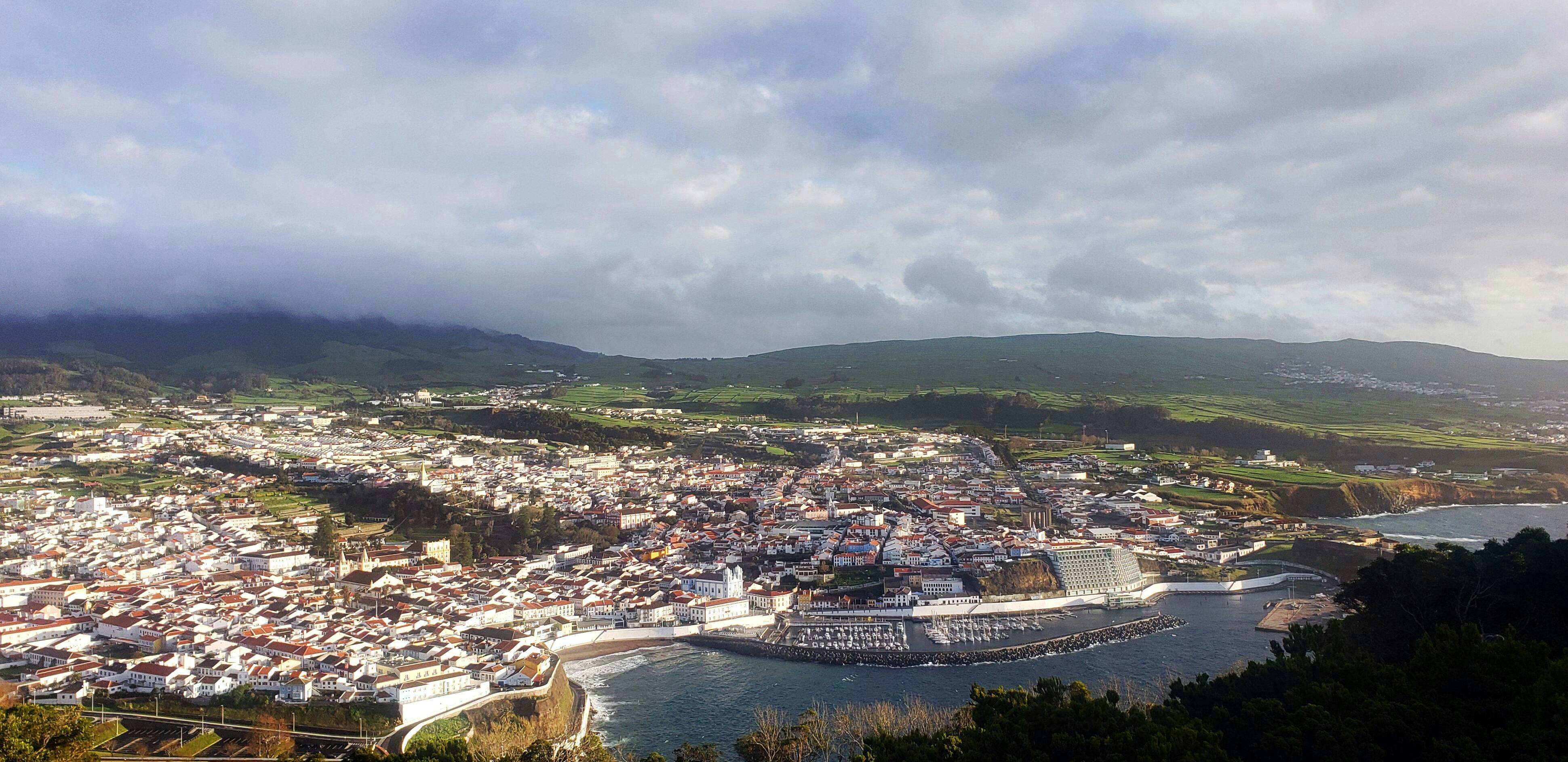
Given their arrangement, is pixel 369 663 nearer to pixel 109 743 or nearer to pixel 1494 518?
pixel 109 743

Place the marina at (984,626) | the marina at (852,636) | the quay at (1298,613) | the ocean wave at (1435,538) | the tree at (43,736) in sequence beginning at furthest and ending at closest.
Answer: the ocean wave at (1435,538) < the marina at (984,626) < the quay at (1298,613) < the marina at (852,636) < the tree at (43,736)

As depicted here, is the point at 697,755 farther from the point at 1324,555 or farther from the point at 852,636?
the point at 1324,555

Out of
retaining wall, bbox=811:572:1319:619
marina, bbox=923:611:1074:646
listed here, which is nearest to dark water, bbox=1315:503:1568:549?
retaining wall, bbox=811:572:1319:619

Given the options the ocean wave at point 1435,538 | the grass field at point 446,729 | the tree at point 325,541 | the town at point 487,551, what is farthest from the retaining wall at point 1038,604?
the tree at point 325,541

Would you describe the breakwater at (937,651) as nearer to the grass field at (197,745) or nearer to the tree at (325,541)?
the grass field at (197,745)

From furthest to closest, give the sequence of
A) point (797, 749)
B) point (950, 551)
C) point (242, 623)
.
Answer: point (950, 551)
point (242, 623)
point (797, 749)

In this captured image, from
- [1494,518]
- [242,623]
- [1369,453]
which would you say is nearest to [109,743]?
[242,623]
